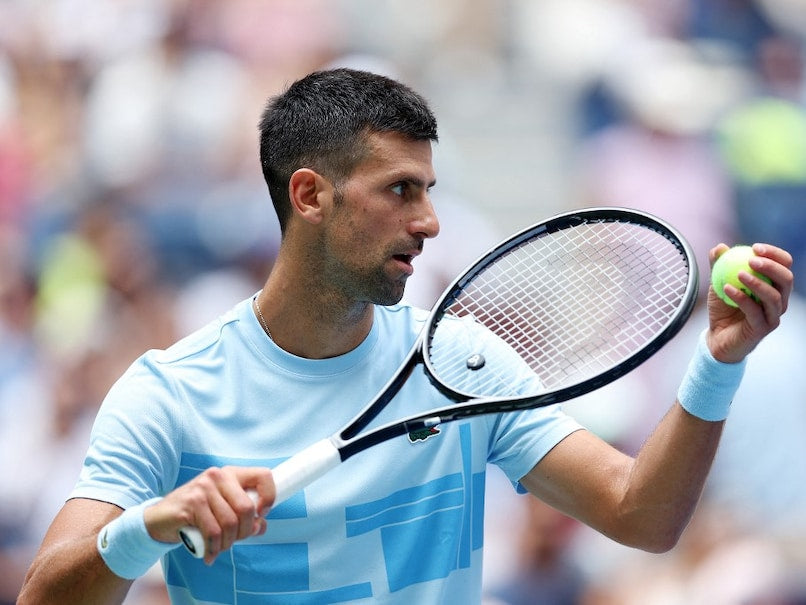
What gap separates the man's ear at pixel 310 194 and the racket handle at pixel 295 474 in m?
0.62

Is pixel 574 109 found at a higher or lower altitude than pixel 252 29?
lower

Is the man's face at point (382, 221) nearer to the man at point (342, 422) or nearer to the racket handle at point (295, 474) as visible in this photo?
the man at point (342, 422)

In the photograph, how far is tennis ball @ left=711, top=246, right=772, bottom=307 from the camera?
235cm

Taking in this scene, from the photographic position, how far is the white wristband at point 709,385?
95.6 inches

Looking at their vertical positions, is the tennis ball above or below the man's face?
below

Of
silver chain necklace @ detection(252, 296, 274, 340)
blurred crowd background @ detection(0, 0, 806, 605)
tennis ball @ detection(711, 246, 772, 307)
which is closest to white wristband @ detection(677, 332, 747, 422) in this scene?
tennis ball @ detection(711, 246, 772, 307)

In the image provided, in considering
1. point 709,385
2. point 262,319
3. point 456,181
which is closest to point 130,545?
point 262,319

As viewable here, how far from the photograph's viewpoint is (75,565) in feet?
7.76

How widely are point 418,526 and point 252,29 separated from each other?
4.93 meters

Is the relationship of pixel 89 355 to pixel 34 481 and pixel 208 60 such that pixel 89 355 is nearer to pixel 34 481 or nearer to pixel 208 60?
pixel 34 481

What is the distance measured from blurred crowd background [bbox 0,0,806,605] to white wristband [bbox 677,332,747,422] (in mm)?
2541

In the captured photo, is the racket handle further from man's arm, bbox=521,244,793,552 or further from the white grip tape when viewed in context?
man's arm, bbox=521,244,793,552

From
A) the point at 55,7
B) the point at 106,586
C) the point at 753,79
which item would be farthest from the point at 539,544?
the point at 55,7

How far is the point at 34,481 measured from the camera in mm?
5578
